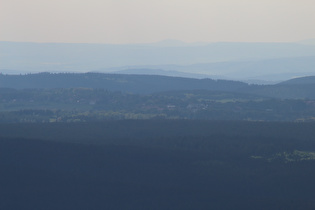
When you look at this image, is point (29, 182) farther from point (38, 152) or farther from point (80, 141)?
point (80, 141)

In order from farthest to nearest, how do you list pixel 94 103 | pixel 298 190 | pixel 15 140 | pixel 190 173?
pixel 94 103
pixel 15 140
pixel 190 173
pixel 298 190

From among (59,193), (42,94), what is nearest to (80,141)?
(59,193)

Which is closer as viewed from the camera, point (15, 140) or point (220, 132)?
point (15, 140)

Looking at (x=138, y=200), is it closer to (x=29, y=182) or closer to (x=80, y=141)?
(x=29, y=182)

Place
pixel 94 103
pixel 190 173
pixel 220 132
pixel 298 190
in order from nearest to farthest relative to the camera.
Answer: pixel 298 190, pixel 190 173, pixel 220 132, pixel 94 103

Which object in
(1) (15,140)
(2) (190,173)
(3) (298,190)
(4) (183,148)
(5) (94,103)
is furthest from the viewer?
(5) (94,103)

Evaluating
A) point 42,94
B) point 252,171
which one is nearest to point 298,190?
point 252,171
